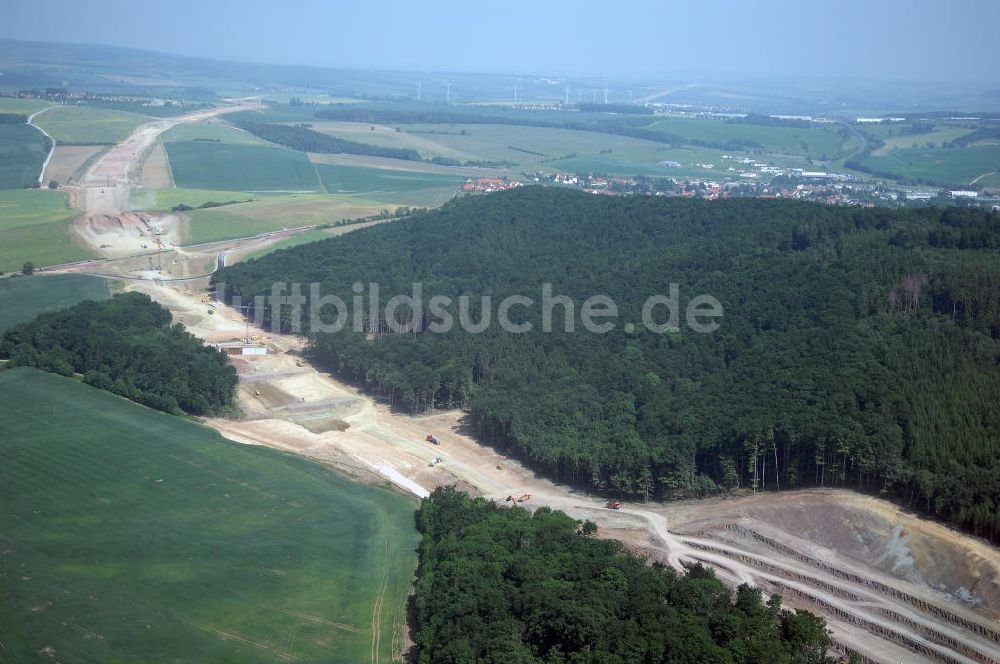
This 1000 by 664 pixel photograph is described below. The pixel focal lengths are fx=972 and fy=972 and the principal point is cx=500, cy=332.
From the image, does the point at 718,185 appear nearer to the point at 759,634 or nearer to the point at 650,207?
the point at 650,207

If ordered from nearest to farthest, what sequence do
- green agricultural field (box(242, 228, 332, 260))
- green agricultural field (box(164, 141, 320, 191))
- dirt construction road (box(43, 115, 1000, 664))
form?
dirt construction road (box(43, 115, 1000, 664)) < green agricultural field (box(242, 228, 332, 260)) < green agricultural field (box(164, 141, 320, 191))

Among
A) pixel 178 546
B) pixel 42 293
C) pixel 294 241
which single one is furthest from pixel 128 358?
pixel 294 241

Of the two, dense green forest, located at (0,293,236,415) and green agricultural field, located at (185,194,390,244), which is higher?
green agricultural field, located at (185,194,390,244)

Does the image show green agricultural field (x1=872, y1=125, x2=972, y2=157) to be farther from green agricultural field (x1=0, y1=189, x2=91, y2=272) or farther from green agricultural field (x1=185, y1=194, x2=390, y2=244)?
green agricultural field (x1=0, y1=189, x2=91, y2=272)

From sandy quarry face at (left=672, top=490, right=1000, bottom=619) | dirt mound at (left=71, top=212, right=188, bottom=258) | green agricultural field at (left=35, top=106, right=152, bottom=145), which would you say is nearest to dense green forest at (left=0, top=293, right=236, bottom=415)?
sandy quarry face at (left=672, top=490, right=1000, bottom=619)

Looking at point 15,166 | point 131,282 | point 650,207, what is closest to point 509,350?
point 650,207

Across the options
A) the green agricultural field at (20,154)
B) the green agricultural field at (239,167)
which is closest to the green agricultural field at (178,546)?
the green agricultural field at (239,167)

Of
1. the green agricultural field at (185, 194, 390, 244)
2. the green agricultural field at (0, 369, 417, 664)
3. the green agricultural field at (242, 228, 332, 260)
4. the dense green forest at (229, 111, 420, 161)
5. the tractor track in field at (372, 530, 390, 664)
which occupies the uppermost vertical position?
the dense green forest at (229, 111, 420, 161)
